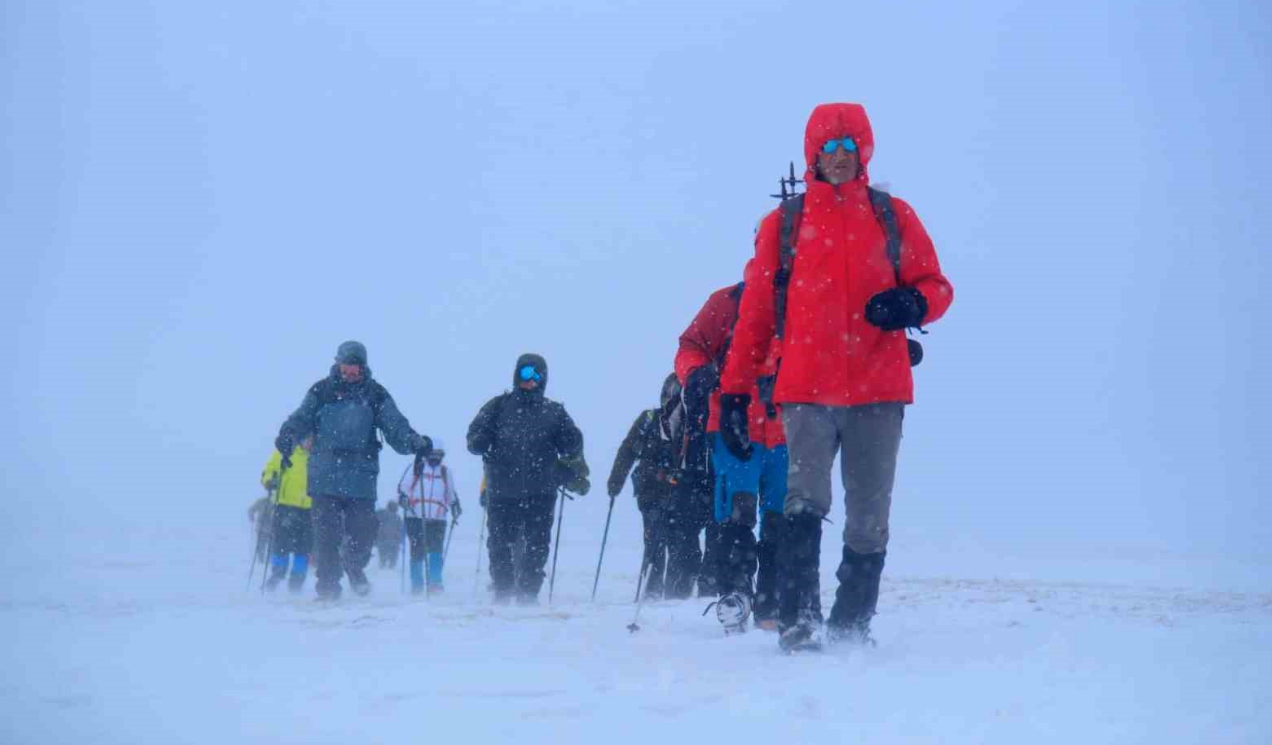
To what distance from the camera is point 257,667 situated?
13.4 ft

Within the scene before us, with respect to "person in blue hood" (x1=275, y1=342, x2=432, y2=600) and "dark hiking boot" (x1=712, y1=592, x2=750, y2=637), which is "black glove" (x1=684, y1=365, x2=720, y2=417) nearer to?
"dark hiking boot" (x1=712, y1=592, x2=750, y2=637)

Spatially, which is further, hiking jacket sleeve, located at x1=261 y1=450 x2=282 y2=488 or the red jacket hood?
hiking jacket sleeve, located at x1=261 y1=450 x2=282 y2=488

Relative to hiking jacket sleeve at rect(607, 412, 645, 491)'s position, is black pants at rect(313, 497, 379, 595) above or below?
below

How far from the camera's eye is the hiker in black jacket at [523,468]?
9.48 meters

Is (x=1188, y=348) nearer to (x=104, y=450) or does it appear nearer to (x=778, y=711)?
(x=104, y=450)

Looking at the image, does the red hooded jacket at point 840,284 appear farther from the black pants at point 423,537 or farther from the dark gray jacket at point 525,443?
the black pants at point 423,537

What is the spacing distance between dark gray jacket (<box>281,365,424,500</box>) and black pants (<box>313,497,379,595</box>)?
12 cm

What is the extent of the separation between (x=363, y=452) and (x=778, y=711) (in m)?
6.56

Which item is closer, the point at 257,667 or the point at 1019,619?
the point at 257,667

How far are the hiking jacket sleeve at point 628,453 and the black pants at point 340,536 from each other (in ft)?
5.95

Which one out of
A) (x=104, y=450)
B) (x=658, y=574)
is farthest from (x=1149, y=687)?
(x=104, y=450)

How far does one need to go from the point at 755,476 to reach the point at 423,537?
6449 millimetres

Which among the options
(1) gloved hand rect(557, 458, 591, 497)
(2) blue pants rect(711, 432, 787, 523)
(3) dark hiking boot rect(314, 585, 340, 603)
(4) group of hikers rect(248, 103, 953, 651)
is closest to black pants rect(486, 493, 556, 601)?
(1) gloved hand rect(557, 458, 591, 497)

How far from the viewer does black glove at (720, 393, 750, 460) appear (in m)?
5.23
